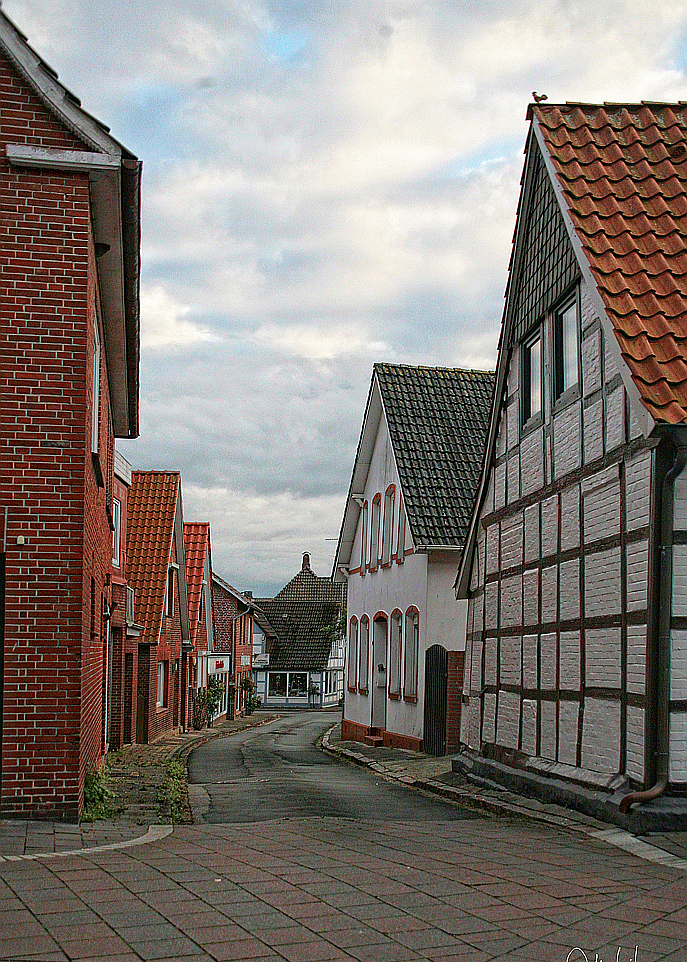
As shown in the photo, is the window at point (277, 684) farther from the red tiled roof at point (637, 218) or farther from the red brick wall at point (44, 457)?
the red brick wall at point (44, 457)

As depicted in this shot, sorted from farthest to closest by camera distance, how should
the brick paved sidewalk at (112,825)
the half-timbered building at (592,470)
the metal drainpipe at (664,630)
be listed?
the half-timbered building at (592,470), the metal drainpipe at (664,630), the brick paved sidewalk at (112,825)

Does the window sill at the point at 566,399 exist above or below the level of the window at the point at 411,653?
above

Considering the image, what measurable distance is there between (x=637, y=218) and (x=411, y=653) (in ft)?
41.3

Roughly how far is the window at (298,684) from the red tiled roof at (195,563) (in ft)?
104

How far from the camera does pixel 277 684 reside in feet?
224

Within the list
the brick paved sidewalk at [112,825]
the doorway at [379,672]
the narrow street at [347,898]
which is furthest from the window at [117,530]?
the narrow street at [347,898]

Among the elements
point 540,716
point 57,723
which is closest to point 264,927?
point 57,723

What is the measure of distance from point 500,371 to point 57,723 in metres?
7.97

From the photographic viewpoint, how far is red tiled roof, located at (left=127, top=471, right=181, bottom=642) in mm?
25875

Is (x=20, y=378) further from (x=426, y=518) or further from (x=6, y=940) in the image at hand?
(x=426, y=518)

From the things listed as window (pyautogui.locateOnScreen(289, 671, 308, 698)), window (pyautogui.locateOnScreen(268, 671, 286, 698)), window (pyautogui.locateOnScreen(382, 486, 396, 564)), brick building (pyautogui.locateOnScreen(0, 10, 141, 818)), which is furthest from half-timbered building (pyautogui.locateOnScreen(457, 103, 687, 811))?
window (pyautogui.locateOnScreen(268, 671, 286, 698))

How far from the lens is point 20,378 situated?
373 inches

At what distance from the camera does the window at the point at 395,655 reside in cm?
2269

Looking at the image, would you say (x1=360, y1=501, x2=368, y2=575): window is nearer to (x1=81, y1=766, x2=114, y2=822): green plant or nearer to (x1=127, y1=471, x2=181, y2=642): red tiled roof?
(x1=127, y1=471, x2=181, y2=642): red tiled roof
